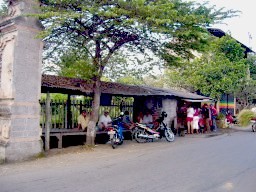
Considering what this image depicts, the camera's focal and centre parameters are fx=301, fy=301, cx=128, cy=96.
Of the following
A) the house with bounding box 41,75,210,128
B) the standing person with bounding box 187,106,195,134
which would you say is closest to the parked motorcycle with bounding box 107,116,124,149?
the house with bounding box 41,75,210,128

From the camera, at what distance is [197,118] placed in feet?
60.5

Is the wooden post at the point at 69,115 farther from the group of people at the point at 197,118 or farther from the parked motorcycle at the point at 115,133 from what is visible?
the group of people at the point at 197,118

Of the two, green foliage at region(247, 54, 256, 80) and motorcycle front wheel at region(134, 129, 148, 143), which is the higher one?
green foliage at region(247, 54, 256, 80)

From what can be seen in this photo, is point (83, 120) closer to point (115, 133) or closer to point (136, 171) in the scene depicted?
point (115, 133)

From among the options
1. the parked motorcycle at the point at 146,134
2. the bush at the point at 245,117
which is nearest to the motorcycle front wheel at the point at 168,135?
the parked motorcycle at the point at 146,134

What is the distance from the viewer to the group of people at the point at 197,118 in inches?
723

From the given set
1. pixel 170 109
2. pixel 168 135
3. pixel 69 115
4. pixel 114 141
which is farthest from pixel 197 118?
pixel 69 115

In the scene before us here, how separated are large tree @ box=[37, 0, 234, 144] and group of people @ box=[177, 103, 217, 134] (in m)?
5.72

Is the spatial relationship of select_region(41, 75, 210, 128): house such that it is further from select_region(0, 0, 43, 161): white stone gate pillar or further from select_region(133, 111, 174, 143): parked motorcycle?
select_region(133, 111, 174, 143): parked motorcycle

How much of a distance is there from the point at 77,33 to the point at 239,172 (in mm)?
7600

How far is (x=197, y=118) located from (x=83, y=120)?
7942mm

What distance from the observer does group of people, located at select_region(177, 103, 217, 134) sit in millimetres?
18359

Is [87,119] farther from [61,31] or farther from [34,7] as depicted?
[34,7]

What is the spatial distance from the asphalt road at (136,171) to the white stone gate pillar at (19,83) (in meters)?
0.72
